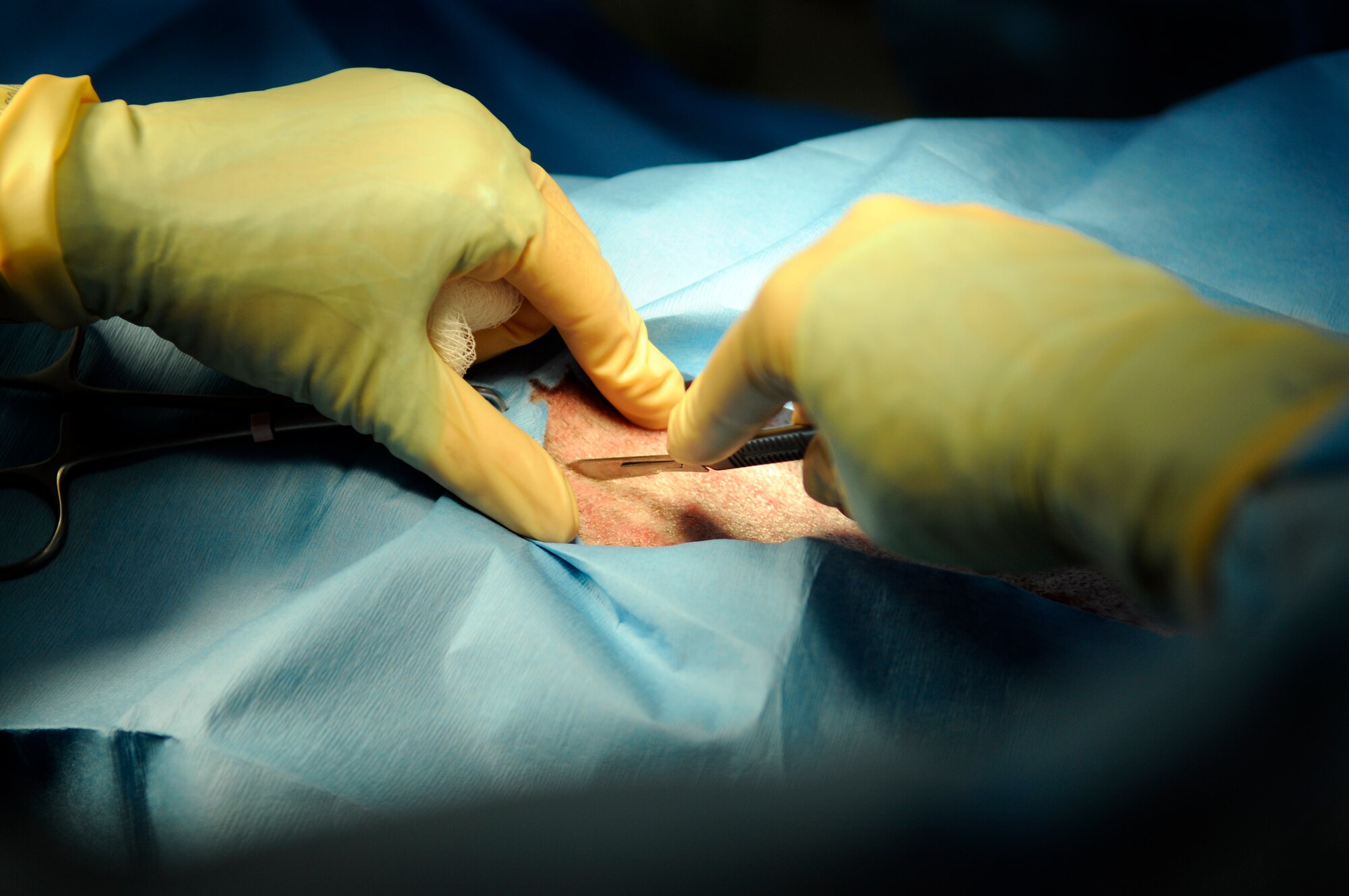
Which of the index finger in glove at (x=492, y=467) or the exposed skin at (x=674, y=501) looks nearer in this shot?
the index finger in glove at (x=492, y=467)

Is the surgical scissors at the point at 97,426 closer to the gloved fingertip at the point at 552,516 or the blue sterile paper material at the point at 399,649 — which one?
the blue sterile paper material at the point at 399,649

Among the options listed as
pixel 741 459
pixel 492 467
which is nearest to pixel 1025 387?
pixel 741 459

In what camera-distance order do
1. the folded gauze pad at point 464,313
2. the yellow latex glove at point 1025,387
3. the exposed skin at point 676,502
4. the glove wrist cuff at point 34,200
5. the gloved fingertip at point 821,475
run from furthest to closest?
the exposed skin at point 676,502 → the folded gauze pad at point 464,313 → the gloved fingertip at point 821,475 → the glove wrist cuff at point 34,200 → the yellow latex glove at point 1025,387

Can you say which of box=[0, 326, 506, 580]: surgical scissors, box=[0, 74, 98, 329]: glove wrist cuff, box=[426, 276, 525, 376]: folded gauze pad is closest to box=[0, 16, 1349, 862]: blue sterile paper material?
box=[0, 326, 506, 580]: surgical scissors

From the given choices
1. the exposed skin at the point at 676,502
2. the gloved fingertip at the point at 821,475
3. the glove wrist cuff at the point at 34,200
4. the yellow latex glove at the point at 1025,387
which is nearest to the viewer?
the yellow latex glove at the point at 1025,387

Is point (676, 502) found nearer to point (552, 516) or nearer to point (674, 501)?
point (674, 501)

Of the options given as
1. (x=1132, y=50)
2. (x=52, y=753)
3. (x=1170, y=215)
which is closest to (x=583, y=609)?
(x=52, y=753)

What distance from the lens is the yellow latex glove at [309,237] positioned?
73 centimetres

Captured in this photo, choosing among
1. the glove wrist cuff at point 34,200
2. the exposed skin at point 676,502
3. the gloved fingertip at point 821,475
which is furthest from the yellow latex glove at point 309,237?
the gloved fingertip at point 821,475

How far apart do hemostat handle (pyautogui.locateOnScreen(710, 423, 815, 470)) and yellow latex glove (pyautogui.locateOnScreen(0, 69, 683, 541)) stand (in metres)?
0.20

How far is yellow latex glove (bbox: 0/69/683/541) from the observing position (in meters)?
0.73

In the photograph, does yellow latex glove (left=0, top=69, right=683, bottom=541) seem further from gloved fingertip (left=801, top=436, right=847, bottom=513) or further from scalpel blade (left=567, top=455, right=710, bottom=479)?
gloved fingertip (left=801, top=436, right=847, bottom=513)

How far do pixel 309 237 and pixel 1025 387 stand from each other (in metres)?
0.64

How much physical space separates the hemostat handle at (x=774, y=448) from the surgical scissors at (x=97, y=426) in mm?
452
